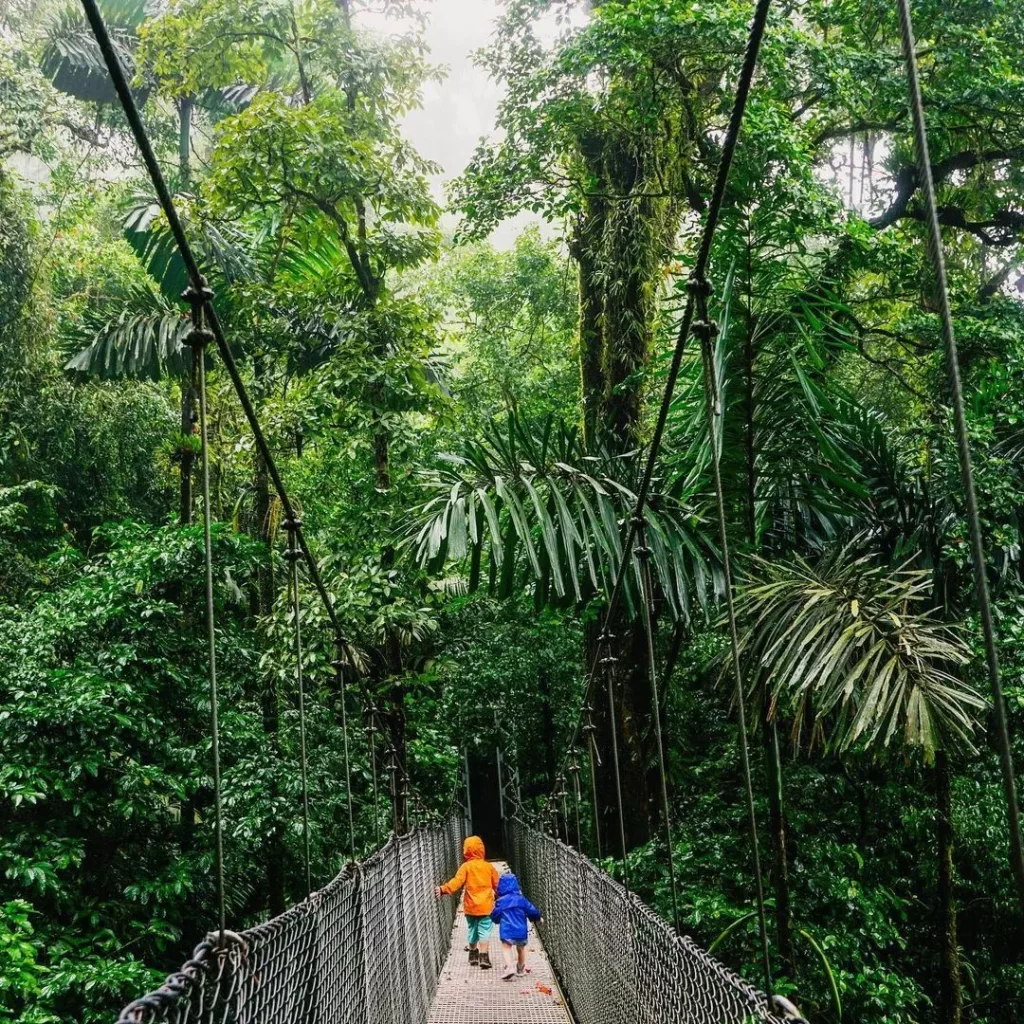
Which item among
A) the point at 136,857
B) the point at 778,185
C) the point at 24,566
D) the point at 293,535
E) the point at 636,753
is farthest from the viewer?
the point at 24,566

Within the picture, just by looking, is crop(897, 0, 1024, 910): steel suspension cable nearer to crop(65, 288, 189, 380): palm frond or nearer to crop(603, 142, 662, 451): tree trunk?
crop(603, 142, 662, 451): tree trunk

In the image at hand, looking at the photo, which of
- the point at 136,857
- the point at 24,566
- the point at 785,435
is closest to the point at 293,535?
the point at 785,435

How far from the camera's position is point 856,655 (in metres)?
2.14

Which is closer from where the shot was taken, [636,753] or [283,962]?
[283,962]

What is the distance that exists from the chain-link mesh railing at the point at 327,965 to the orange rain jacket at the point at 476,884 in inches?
25.0

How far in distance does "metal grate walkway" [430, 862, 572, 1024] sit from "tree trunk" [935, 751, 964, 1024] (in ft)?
4.04

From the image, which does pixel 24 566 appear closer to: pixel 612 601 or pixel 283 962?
pixel 612 601

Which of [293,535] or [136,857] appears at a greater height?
[293,535]

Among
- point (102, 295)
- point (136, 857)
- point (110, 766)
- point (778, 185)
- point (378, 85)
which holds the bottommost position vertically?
point (136, 857)

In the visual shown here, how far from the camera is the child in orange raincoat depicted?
4.20 meters

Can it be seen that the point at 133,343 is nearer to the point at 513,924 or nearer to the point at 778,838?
the point at 513,924

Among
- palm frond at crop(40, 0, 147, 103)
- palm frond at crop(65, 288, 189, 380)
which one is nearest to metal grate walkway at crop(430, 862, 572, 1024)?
palm frond at crop(65, 288, 189, 380)

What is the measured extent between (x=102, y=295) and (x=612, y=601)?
609 cm

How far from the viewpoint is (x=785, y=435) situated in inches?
104
